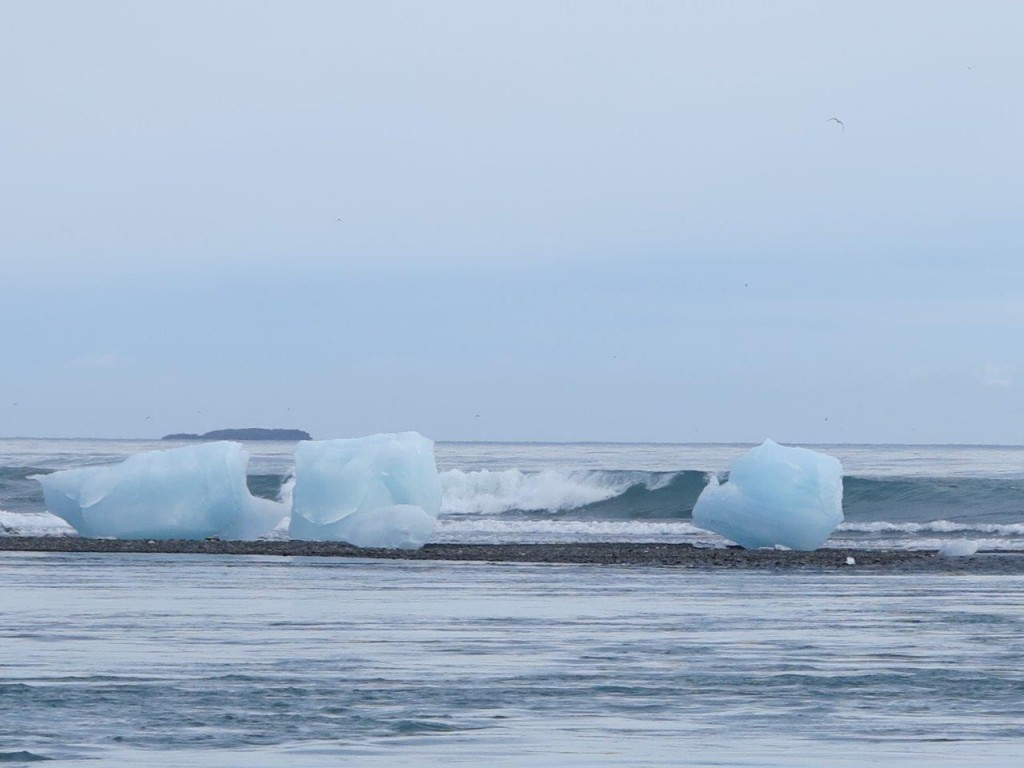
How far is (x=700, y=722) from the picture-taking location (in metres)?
9.27

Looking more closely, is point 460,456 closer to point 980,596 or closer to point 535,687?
point 980,596

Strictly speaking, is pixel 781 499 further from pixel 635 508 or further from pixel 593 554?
pixel 635 508

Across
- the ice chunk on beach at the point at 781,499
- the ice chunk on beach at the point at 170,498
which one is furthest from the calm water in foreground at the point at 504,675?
the ice chunk on beach at the point at 170,498

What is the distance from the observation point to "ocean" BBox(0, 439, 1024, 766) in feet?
27.8

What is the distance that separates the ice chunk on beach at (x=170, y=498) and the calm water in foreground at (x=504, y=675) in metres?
9.14

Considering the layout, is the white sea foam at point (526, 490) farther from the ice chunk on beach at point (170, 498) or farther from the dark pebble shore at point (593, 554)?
the dark pebble shore at point (593, 554)

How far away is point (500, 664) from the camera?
11617 mm

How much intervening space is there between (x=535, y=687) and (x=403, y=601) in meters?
6.38

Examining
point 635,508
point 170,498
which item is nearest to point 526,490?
point 635,508

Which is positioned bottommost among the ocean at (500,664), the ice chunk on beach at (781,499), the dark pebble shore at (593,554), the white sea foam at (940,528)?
the white sea foam at (940,528)

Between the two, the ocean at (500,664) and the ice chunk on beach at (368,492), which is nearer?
the ocean at (500,664)

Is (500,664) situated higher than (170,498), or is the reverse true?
(170,498)

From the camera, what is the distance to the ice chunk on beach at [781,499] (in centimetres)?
2689

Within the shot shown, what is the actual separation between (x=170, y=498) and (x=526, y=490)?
24.9 meters
